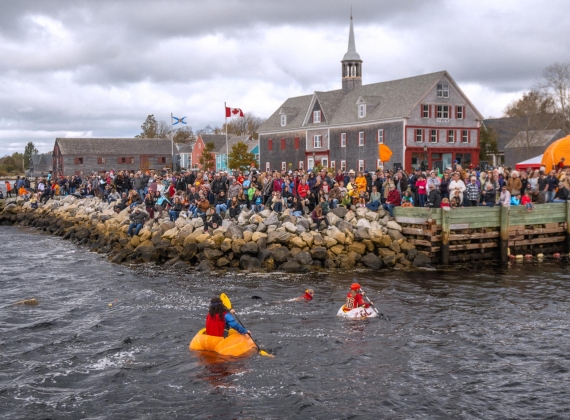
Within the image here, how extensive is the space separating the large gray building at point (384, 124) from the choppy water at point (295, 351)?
31.1m

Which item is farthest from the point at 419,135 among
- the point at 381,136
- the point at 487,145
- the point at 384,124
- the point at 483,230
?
the point at 483,230

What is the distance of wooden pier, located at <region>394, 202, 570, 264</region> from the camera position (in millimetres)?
23438

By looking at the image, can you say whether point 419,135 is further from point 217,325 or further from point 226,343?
point 226,343

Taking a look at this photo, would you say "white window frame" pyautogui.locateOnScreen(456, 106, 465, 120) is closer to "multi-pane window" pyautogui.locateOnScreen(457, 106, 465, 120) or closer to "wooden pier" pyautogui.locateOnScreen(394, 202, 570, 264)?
"multi-pane window" pyautogui.locateOnScreen(457, 106, 465, 120)

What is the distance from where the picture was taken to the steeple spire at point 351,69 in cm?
6147

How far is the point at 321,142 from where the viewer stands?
2359 inches

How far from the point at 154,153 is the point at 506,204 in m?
79.3

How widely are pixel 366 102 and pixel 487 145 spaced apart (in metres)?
22.7

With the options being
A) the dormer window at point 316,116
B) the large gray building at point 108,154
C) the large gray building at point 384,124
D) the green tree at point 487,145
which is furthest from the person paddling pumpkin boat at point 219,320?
the large gray building at point 108,154

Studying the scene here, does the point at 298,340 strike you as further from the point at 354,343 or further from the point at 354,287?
the point at 354,287

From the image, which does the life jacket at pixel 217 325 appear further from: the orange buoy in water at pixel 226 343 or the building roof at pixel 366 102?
the building roof at pixel 366 102

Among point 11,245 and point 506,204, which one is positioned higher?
point 506,204

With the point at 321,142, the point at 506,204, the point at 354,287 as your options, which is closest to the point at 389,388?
the point at 354,287

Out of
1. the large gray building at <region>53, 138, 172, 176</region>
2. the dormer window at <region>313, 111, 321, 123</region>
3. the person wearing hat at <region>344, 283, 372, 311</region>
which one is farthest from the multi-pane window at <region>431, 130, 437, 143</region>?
the large gray building at <region>53, 138, 172, 176</region>
